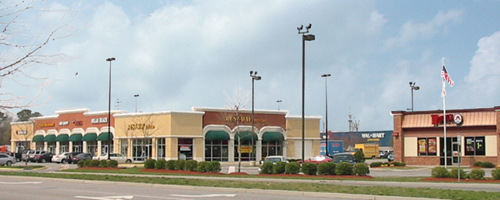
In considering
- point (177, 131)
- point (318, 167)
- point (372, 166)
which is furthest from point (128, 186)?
point (177, 131)

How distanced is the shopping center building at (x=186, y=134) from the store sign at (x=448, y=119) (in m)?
18.8

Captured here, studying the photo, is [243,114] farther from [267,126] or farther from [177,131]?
[177,131]

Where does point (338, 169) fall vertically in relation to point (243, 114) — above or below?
below

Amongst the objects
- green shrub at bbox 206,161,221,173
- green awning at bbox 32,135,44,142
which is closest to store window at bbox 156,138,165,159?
green awning at bbox 32,135,44,142

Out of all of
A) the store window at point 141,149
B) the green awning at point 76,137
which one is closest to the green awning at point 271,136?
the store window at point 141,149

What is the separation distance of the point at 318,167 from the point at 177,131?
34.2 m

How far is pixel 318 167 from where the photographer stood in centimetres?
3388

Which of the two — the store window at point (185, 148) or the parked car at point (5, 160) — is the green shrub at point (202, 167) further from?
the parked car at point (5, 160)

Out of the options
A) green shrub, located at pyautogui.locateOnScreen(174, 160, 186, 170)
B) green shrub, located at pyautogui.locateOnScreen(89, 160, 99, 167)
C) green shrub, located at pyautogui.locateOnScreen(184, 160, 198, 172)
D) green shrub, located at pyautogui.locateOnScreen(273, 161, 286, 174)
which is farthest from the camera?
green shrub, located at pyautogui.locateOnScreen(89, 160, 99, 167)

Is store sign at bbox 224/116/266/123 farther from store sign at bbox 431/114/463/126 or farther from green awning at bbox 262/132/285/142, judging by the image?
store sign at bbox 431/114/463/126

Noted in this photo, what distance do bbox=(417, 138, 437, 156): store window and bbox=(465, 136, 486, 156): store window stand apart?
2.83 meters

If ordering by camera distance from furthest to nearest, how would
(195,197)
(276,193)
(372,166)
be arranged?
(372,166)
(276,193)
(195,197)

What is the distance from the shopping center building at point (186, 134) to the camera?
2623 inches

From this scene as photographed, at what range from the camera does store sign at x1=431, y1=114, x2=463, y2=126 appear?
165 feet
